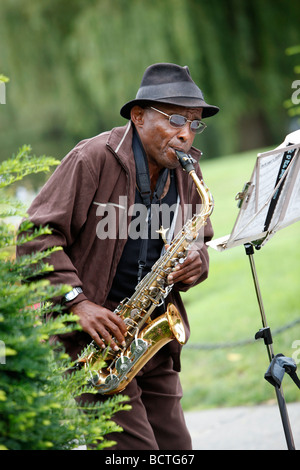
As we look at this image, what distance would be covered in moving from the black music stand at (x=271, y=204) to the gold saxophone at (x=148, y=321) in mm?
378

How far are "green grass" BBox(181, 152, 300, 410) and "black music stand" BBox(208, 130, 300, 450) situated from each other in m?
2.77

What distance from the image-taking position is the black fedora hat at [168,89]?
3.34 metres

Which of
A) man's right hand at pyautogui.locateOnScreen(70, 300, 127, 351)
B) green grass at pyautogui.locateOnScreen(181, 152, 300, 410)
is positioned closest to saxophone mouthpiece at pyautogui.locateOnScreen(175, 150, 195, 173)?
man's right hand at pyautogui.locateOnScreen(70, 300, 127, 351)

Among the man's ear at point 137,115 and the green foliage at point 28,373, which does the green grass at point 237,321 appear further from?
the green foliage at point 28,373

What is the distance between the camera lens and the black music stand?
2.78 metres

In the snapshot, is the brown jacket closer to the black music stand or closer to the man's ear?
the man's ear

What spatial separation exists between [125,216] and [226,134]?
13516 millimetres

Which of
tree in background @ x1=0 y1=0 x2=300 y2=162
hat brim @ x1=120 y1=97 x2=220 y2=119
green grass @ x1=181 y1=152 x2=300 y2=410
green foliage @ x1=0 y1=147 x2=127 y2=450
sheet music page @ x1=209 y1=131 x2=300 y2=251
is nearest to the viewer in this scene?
green foliage @ x1=0 y1=147 x2=127 y2=450

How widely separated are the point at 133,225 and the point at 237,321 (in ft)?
14.4

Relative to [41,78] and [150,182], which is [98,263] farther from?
[41,78]

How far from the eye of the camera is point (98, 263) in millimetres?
3254

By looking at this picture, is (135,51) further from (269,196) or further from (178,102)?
(269,196)
